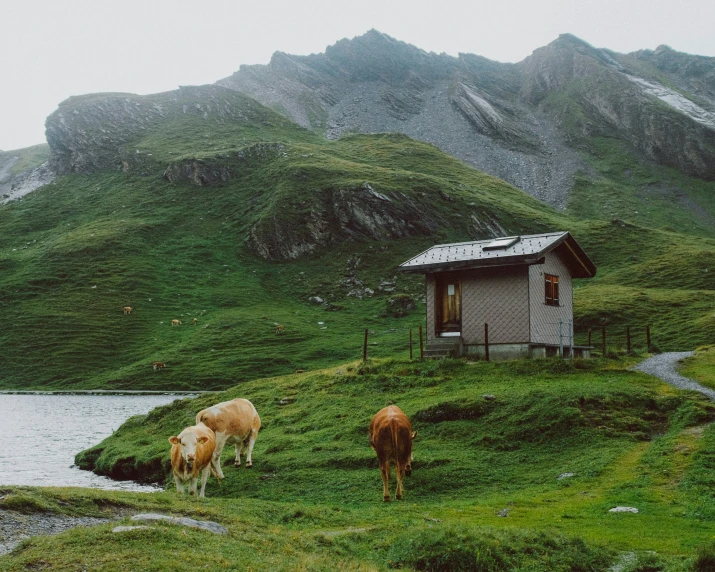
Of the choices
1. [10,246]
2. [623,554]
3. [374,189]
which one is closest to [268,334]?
[374,189]

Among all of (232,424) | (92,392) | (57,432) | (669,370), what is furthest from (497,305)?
(92,392)

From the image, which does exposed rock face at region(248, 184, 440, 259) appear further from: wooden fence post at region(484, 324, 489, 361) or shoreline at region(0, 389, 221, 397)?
wooden fence post at region(484, 324, 489, 361)

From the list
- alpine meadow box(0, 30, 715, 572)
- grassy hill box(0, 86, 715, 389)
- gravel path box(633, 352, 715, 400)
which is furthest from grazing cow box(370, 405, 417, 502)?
grassy hill box(0, 86, 715, 389)

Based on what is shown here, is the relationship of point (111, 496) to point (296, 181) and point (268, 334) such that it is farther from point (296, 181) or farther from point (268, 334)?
point (296, 181)

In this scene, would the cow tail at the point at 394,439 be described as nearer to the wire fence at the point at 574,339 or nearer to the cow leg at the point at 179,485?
the cow leg at the point at 179,485

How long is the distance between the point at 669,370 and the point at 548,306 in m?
8.78

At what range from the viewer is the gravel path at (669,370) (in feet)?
118

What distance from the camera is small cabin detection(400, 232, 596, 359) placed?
148ft

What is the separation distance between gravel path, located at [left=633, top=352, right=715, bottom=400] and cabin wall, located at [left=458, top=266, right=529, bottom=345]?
25.5 feet

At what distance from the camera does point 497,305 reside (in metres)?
46.1

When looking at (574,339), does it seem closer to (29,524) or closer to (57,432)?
(57,432)

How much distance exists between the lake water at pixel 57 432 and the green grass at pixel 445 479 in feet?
7.79

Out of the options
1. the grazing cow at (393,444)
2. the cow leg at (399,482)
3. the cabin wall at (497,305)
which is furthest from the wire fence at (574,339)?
the cow leg at (399,482)

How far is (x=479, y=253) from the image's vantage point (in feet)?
156
